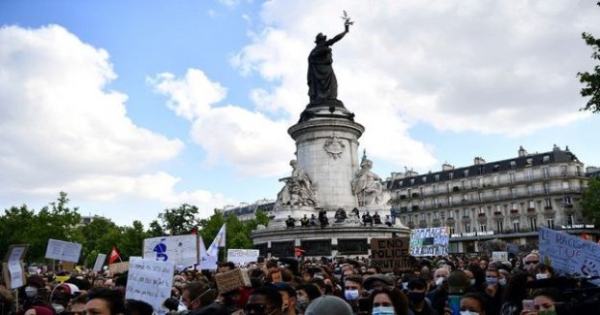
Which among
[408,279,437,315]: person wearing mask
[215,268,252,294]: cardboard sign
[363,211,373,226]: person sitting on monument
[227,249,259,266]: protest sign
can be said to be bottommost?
[408,279,437,315]: person wearing mask

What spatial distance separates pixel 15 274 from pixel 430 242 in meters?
13.4

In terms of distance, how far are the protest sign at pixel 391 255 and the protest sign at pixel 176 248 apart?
5.67m

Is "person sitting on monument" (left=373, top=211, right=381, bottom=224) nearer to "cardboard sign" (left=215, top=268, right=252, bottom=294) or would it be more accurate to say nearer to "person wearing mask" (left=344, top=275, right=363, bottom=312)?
"person wearing mask" (left=344, top=275, right=363, bottom=312)

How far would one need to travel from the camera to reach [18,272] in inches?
433

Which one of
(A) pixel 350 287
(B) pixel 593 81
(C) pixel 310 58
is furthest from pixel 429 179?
(A) pixel 350 287

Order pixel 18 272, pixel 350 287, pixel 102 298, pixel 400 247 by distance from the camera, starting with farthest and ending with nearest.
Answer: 1. pixel 400 247
2. pixel 18 272
3. pixel 350 287
4. pixel 102 298

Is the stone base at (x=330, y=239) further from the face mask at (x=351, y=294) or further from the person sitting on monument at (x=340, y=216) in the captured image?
the face mask at (x=351, y=294)

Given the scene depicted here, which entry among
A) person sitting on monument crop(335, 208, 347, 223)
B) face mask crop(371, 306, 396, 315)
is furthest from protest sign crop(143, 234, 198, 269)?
person sitting on monument crop(335, 208, 347, 223)

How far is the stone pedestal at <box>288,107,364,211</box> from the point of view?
3953 cm

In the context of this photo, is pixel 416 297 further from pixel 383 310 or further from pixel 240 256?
pixel 240 256

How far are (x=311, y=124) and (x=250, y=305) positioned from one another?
3387 cm

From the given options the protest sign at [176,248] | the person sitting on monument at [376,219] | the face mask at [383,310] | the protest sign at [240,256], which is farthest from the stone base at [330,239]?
the face mask at [383,310]

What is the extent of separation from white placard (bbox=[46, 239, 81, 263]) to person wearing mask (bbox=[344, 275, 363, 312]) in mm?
10478

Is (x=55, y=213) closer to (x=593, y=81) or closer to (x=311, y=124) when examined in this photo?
(x=311, y=124)
